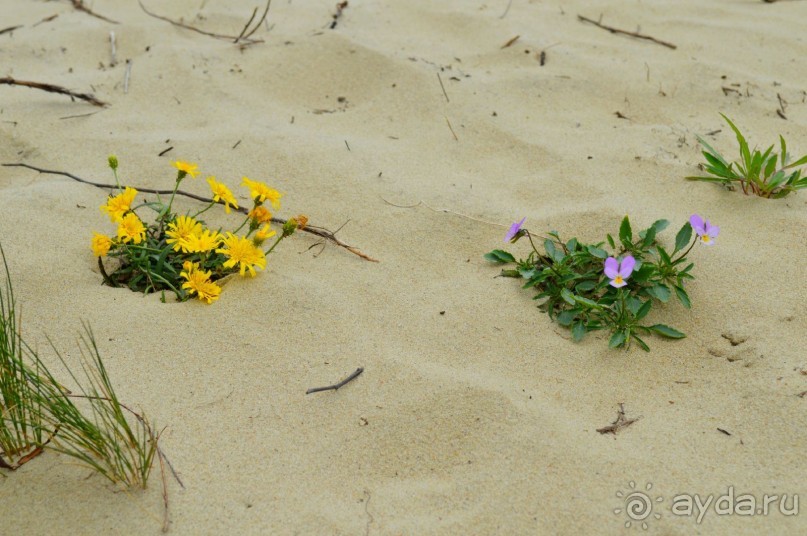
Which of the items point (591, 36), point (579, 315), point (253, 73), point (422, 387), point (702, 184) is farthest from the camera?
point (591, 36)

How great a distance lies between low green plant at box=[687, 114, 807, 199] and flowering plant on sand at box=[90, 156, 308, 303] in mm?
1471

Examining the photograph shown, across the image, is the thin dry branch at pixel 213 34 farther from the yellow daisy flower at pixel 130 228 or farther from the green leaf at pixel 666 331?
the green leaf at pixel 666 331

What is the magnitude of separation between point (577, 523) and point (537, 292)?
0.83 m

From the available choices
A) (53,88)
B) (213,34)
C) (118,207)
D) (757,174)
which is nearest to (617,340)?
(757,174)

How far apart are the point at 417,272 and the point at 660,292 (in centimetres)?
73

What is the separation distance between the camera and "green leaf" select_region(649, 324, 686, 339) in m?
2.15

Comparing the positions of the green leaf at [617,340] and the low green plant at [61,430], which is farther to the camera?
the green leaf at [617,340]

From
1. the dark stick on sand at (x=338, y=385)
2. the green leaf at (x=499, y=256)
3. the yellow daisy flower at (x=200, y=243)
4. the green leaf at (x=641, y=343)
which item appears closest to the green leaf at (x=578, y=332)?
the green leaf at (x=641, y=343)

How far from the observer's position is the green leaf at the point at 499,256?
96.6 inches

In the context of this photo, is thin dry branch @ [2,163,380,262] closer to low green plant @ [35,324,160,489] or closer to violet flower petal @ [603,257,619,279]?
violet flower petal @ [603,257,619,279]

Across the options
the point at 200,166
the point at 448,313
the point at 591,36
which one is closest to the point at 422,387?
the point at 448,313

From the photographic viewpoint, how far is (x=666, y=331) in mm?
2160

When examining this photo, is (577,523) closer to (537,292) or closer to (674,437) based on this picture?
(674,437)

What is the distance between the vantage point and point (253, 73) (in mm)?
3521
